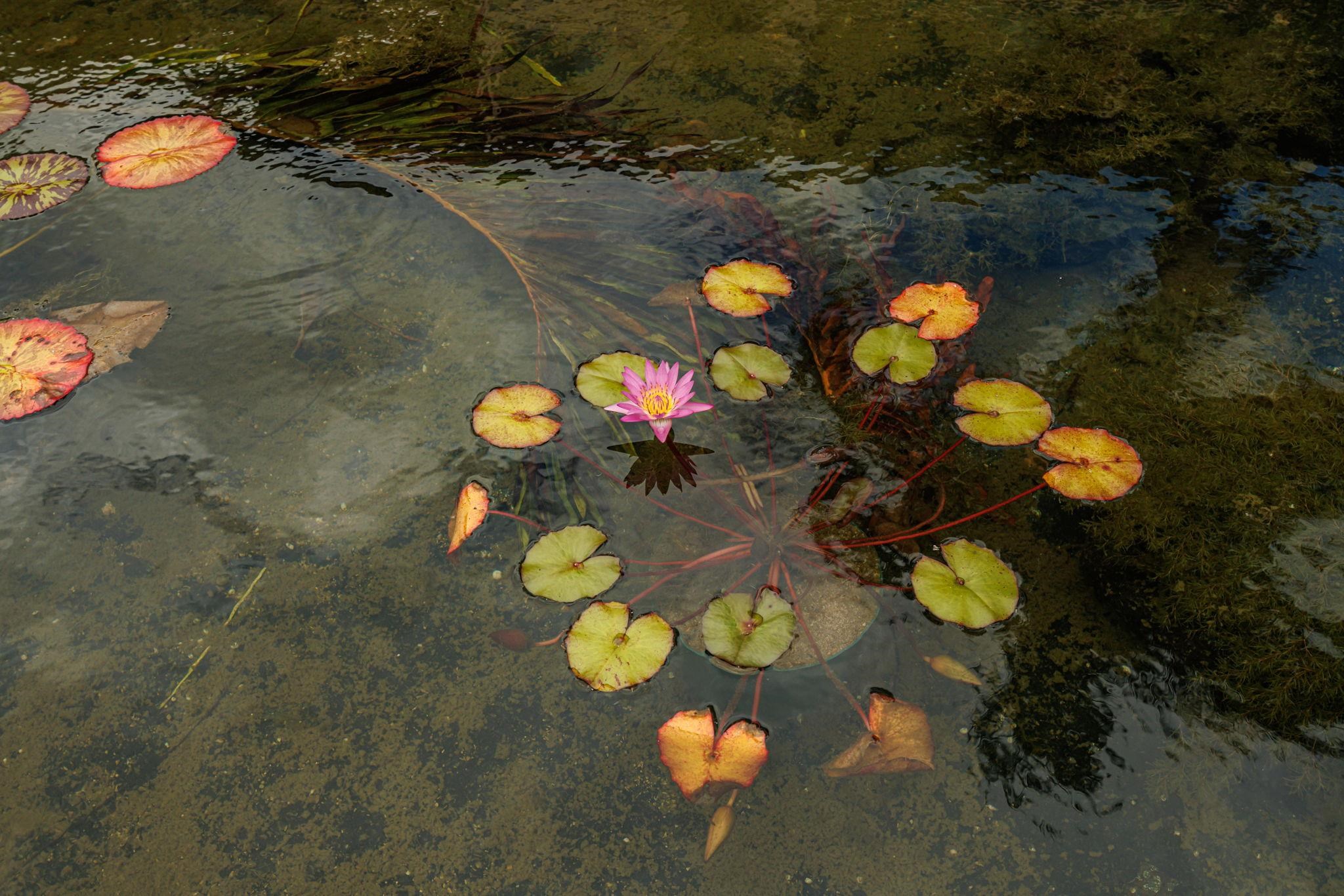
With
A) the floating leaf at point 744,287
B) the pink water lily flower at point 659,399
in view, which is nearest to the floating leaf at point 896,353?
the floating leaf at point 744,287

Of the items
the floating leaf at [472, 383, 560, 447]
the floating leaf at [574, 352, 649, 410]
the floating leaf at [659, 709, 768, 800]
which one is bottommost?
the floating leaf at [659, 709, 768, 800]

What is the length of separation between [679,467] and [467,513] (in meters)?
0.49

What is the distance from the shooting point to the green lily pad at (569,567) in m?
1.70

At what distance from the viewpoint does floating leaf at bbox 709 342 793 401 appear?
201 centimetres

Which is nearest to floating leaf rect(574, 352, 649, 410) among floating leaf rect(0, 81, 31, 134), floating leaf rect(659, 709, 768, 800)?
floating leaf rect(659, 709, 768, 800)

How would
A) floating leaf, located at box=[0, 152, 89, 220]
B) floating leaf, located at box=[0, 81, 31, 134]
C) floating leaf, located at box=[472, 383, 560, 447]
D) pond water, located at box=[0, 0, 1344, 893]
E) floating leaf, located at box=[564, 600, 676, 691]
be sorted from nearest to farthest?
pond water, located at box=[0, 0, 1344, 893], floating leaf, located at box=[564, 600, 676, 691], floating leaf, located at box=[472, 383, 560, 447], floating leaf, located at box=[0, 152, 89, 220], floating leaf, located at box=[0, 81, 31, 134]

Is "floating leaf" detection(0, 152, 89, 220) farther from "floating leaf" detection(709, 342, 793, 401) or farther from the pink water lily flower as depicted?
"floating leaf" detection(709, 342, 793, 401)

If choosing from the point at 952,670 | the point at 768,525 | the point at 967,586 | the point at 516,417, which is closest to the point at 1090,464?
the point at 967,586

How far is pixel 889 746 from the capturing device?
1.52 meters

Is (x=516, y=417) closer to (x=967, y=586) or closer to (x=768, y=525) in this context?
(x=768, y=525)

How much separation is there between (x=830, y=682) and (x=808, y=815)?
252 millimetres

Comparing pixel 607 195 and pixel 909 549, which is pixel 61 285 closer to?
pixel 607 195

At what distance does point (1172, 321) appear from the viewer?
2109 millimetres

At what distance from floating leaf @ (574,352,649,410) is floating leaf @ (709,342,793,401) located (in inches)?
7.6
